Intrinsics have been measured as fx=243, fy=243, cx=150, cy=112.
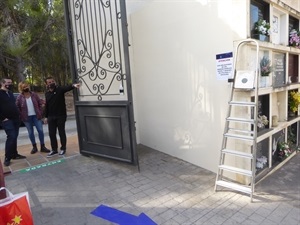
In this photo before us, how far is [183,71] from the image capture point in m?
3.94

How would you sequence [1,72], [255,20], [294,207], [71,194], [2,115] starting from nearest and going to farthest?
[294,207], [71,194], [255,20], [2,115], [1,72]

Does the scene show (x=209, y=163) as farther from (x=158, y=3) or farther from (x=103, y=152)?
(x=158, y=3)

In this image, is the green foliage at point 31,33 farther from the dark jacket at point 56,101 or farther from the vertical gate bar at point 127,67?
the vertical gate bar at point 127,67

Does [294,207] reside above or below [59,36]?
below

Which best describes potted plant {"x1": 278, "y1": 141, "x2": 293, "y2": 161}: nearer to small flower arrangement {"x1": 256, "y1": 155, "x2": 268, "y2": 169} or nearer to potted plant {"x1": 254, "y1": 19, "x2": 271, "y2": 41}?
small flower arrangement {"x1": 256, "y1": 155, "x2": 268, "y2": 169}

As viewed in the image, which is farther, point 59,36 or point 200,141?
point 59,36

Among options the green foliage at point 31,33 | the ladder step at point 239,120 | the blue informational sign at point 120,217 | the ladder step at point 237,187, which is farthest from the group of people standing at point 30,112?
the green foliage at point 31,33

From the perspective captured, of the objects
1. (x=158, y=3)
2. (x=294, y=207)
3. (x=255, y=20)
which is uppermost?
(x=158, y=3)

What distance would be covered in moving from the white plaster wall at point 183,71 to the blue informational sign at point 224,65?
71mm

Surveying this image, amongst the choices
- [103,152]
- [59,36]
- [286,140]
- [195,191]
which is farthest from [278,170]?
[59,36]

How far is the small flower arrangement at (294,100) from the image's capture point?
4.46m

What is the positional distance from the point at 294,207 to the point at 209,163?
49.1 inches

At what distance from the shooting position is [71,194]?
3168 mm

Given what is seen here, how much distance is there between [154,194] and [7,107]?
298 centimetres
